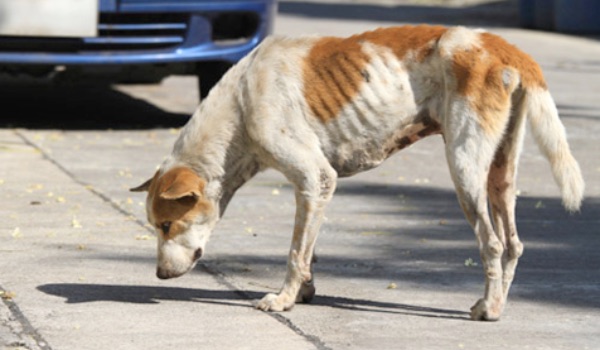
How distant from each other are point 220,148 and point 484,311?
1.32 m

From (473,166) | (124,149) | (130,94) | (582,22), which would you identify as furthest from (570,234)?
(582,22)

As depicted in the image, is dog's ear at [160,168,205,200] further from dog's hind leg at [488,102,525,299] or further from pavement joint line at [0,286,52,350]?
dog's hind leg at [488,102,525,299]

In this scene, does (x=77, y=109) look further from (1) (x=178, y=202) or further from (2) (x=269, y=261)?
(1) (x=178, y=202)

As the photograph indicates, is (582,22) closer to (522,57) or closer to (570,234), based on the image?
(570,234)

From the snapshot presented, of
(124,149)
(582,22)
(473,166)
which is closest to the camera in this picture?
(473,166)

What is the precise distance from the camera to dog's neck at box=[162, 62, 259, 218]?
606cm

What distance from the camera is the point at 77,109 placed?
13.0 metres

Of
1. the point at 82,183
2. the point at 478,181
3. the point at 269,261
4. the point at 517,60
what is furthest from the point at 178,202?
the point at 82,183

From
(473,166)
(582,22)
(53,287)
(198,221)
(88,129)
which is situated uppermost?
(473,166)

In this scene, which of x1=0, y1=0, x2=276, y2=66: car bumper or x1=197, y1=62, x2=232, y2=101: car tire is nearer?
x1=0, y1=0, x2=276, y2=66: car bumper

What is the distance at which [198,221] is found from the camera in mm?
6004

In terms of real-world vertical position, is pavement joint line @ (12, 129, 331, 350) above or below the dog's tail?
below

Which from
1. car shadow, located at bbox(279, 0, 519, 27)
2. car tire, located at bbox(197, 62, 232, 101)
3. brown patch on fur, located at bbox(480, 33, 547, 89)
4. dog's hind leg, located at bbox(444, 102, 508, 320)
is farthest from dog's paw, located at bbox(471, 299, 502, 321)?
car shadow, located at bbox(279, 0, 519, 27)

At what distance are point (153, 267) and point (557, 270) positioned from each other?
1.95 m
